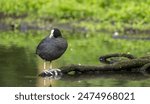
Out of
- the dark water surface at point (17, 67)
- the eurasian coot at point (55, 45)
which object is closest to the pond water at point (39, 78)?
the dark water surface at point (17, 67)

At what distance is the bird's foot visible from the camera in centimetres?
1064

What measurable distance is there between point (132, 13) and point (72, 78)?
59.8ft

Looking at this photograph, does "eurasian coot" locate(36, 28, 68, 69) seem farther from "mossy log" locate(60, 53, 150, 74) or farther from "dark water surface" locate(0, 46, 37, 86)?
"mossy log" locate(60, 53, 150, 74)

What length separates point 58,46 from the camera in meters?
10.3

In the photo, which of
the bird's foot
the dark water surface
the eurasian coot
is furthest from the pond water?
the eurasian coot

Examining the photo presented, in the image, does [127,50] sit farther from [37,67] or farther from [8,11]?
[8,11]

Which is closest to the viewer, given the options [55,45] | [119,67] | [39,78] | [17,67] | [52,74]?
[55,45]

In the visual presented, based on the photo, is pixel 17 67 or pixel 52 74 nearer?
pixel 52 74

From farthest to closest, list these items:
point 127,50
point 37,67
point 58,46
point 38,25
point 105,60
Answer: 1. point 38,25
2. point 127,50
3. point 105,60
4. point 37,67
5. point 58,46

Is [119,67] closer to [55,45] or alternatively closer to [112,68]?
[112,68]

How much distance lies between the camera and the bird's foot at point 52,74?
10.6m

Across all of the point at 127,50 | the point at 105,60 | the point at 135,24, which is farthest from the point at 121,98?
the point at 135,24

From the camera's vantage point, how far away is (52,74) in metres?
10.7

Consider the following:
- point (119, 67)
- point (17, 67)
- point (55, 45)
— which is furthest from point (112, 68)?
point (17, 67)
